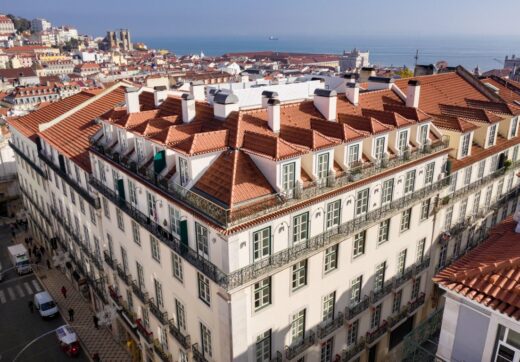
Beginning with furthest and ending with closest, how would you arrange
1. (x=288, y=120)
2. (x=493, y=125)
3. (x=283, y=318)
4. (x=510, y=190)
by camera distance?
(x=510, y=190) < (x=493, y=125) < (x=288, y=120) < (x=283, y=318)

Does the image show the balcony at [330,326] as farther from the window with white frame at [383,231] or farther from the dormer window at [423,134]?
the dormer window at [423,134]

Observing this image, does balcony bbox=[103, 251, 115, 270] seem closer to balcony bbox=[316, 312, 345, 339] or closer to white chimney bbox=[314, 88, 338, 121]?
balcony bbox=[316, 312, 345, 339]

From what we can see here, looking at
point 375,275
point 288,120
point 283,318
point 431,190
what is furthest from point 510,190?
point 283,318

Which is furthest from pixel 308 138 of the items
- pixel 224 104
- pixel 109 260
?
pixel 109 260

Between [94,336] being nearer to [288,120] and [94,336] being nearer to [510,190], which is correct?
[288,120]

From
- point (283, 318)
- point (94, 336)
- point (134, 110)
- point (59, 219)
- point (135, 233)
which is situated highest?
point (134, 110)

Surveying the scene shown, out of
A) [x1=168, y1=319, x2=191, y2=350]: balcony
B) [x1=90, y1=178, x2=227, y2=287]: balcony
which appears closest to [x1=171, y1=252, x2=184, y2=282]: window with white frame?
[x1=90, y1=178, x2=227, y2=287]: balcony
